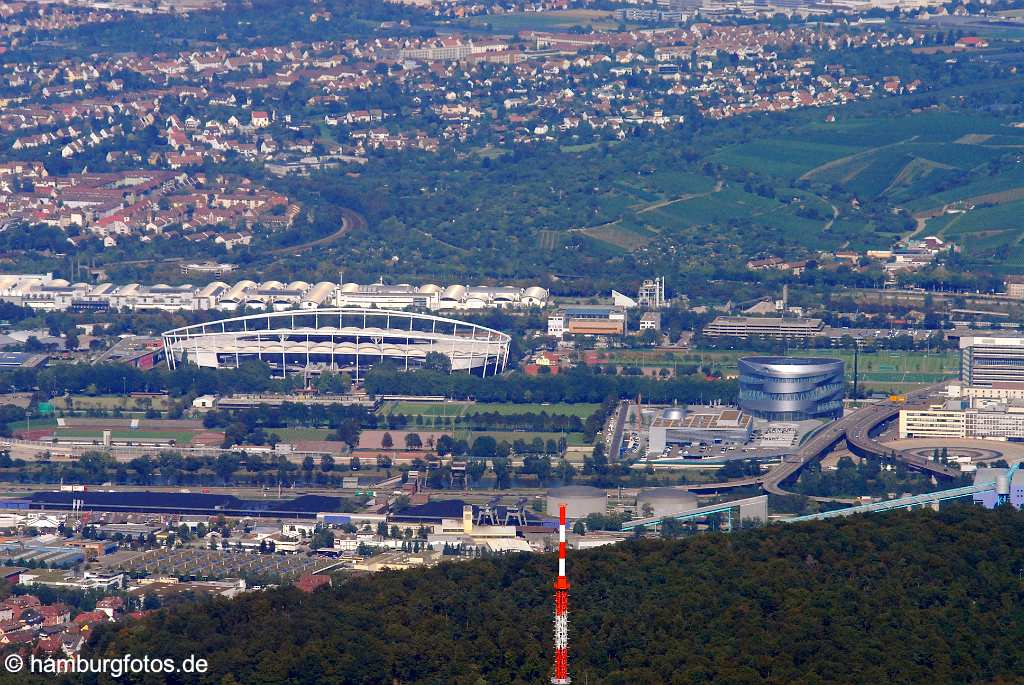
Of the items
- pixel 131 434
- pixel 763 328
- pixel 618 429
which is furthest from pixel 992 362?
pixel 131 434

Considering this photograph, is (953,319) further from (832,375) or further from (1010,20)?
(1010,20)

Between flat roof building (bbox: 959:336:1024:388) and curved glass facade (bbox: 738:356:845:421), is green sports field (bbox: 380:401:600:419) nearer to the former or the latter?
curved glass facade (bbox: 738:356:845:421)

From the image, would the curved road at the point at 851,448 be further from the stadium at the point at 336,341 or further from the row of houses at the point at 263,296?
the row of houses at the point at 263,296

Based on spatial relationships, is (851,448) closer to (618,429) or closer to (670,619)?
(618,429)

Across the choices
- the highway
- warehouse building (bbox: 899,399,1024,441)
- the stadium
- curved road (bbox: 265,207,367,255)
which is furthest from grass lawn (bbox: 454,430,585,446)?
curved road (bbox: 265,207,367,255)

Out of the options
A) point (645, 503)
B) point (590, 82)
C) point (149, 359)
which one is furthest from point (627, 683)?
point (590, 82)

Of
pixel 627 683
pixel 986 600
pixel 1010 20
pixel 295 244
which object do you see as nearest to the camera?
pixel 627 683

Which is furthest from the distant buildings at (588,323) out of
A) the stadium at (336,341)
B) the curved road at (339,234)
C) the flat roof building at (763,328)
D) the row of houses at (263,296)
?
the curved road at (339,234)
